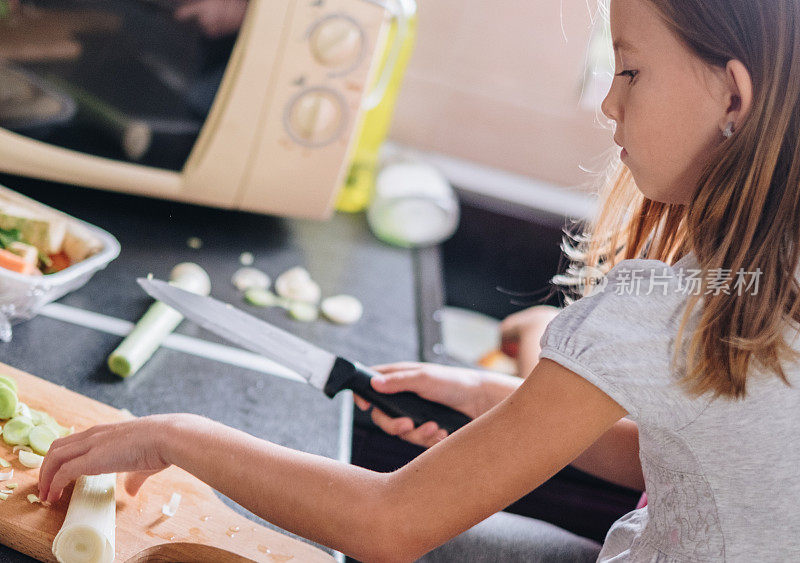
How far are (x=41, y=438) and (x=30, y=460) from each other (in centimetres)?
2

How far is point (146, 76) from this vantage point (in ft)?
3.11

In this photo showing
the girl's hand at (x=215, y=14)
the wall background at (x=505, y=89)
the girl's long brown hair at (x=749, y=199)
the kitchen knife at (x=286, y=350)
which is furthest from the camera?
the wall background at (x=505, y=89)

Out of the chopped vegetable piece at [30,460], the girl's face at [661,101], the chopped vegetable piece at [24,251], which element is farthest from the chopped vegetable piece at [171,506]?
the girl's face at [661,101]

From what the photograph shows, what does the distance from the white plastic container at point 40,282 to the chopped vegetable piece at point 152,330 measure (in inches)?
3.3

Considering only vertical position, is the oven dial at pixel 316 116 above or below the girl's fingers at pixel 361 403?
above

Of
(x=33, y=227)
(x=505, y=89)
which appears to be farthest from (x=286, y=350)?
(x=505, y=89)

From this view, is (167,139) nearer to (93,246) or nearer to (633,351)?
(93,246)

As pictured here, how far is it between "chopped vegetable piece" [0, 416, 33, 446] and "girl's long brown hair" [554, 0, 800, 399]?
0.53 meters

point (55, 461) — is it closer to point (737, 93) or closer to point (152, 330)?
point (152, 330)

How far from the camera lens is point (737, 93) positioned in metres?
0.55

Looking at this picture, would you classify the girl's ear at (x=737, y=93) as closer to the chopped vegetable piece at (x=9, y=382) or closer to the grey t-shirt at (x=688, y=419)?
the grey t-shirt at (x=688, y=419)

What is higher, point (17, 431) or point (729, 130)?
point (729, 130)

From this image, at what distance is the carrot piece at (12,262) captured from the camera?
77cm

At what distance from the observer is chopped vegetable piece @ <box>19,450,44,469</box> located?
0.61 metres
